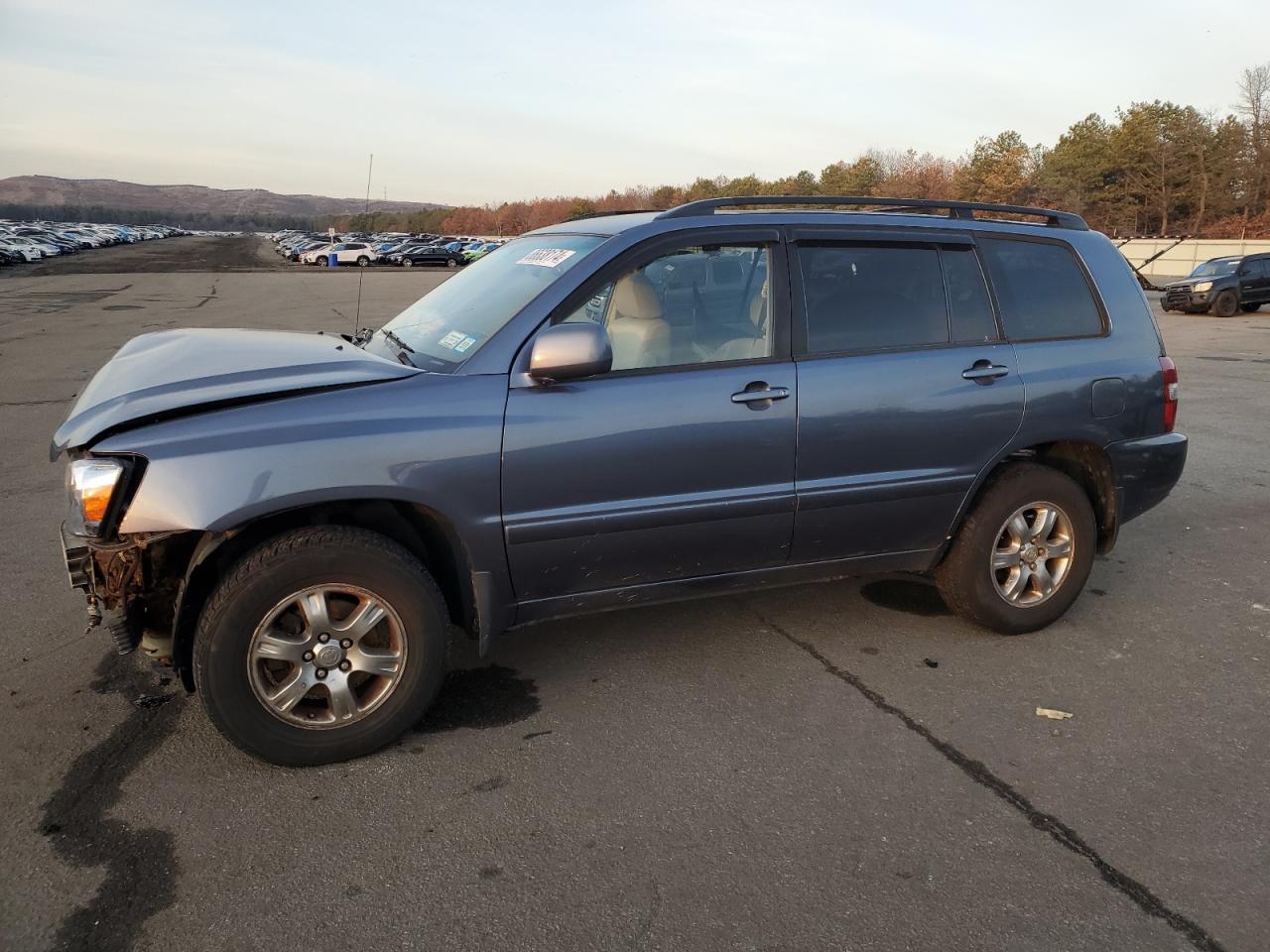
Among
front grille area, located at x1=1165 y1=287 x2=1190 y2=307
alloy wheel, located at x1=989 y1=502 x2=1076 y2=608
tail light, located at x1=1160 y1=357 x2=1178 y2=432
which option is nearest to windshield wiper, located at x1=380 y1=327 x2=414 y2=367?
alloy wheel, located at x1=989 y1=502 x2=1076 y2=608

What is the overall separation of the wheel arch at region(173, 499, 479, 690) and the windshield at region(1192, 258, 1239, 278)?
82.2 feet

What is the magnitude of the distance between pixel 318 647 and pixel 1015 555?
296 cm

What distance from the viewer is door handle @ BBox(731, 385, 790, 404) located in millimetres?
3455

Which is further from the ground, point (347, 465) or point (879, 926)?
point (347, 465)

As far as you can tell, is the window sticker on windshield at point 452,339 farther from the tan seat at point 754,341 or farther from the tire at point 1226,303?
the tire at point 1226,303

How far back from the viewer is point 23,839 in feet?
8.75

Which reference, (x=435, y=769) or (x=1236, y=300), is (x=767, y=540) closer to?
(x=435, y=769)

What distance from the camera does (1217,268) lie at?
23.1 metres

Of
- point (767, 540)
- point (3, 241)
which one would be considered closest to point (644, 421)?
point (767, 540)

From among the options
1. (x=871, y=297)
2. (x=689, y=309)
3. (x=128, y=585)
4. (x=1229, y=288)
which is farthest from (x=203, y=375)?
(x=1229, y=288)

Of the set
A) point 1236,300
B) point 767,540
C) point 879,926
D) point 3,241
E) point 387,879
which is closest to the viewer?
point 879,926

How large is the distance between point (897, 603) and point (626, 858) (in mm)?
2413

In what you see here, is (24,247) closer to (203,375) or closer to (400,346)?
(400,346)

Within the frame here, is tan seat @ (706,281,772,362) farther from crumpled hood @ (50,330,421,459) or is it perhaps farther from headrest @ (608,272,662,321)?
crumpled hood @ (50,330,421,459)
